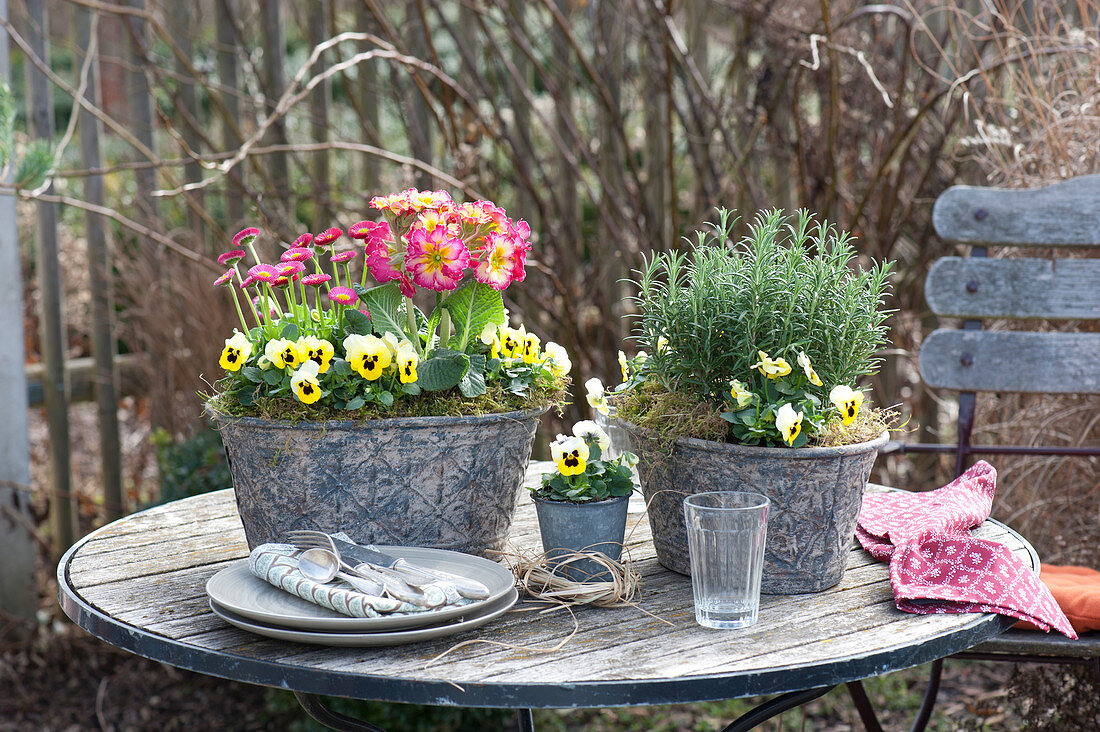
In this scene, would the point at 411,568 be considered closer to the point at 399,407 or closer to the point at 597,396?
the point at 399,407

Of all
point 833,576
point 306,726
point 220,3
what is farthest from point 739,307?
point 220,3

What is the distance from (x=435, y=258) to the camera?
3.74 ft

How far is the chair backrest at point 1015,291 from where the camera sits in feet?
6.75

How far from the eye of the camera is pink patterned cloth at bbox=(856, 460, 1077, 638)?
3.66 ft

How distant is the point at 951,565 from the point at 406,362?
0.67 metres

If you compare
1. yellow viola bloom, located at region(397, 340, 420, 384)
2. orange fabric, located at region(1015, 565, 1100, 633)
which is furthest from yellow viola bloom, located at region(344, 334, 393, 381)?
orange fabric, located at region(1015, 565, 1100, 633)

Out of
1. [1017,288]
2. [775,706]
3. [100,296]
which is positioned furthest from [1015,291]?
[100,296]

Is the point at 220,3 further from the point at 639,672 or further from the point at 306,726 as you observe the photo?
the point at 639,672

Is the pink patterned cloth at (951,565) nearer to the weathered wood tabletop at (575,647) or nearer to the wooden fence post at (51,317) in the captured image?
the weathered wood tabletop at (575,647)

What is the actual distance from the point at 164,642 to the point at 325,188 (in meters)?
2.13

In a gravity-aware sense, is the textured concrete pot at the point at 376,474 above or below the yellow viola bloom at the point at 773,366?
below

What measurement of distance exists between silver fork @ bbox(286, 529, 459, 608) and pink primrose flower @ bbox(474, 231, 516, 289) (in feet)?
1.12

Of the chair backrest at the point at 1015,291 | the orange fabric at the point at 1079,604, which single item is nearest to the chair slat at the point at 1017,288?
the chair backrest at the point at 1015,291

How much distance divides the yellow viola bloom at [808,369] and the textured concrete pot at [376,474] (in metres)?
0.33
